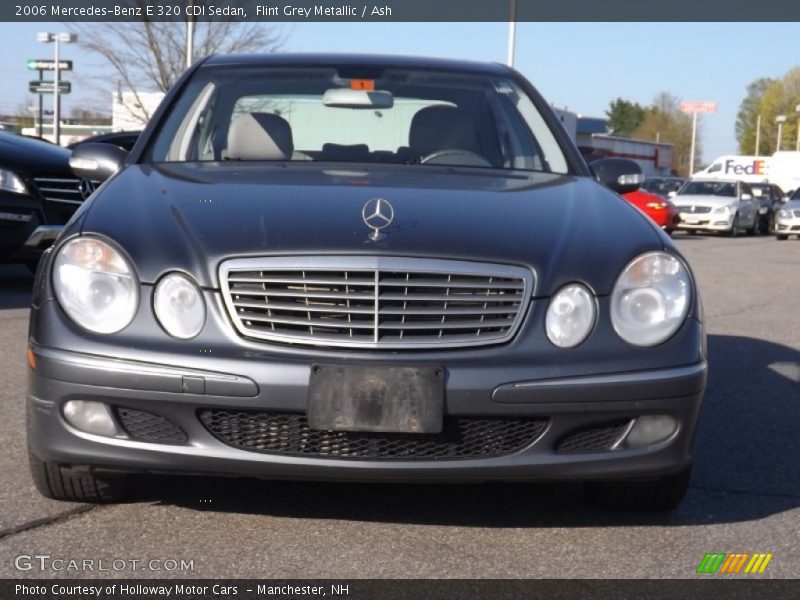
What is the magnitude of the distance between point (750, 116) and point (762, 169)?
260ft

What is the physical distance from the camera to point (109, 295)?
11.6 feet

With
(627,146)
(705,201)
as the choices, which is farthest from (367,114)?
(627,146)

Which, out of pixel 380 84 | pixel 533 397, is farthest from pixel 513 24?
pixel 533 397

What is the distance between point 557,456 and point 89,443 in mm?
1253

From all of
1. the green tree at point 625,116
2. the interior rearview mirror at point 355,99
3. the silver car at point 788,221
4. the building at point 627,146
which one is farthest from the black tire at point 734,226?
the green tree at point 625,116

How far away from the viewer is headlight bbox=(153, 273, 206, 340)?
345 centimetres

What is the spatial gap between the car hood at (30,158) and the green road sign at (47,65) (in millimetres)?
44766

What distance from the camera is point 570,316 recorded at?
11.6 feet

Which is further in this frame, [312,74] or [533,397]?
[312,74]

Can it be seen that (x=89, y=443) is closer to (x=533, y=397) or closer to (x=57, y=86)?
(x=533, y=397)

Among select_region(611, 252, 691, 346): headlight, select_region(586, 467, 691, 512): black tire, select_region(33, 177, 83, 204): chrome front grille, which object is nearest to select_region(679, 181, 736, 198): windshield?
select_region(33, 177, 83, 204): chrome front grille

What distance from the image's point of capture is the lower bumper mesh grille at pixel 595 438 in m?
3.54

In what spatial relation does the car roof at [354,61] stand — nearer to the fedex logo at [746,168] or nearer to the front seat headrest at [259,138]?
the front seat headrest at [259,138]
